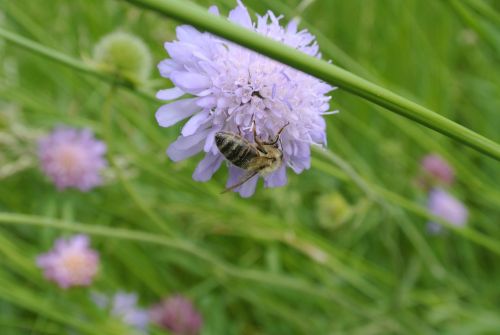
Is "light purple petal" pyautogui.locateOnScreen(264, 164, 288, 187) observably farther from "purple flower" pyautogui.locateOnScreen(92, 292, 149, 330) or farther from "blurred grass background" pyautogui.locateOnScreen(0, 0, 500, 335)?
"purple flower" pyautogui.locateOnScreen(92, 292, 149, 330)

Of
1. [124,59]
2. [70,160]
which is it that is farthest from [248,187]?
[70,160]

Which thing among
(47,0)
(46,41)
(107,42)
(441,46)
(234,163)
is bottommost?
(234,163)

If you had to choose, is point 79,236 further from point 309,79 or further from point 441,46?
point 441,46

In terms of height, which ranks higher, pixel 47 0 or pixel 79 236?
pixel 47 0

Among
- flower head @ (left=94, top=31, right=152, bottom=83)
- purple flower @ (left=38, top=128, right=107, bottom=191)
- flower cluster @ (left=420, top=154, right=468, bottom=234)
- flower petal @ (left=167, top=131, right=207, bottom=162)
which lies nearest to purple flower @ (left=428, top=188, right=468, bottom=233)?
flower cluster @ (left=420, top=154, right=468, bottom=234)

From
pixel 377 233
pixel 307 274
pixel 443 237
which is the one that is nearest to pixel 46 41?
pixel 307 274

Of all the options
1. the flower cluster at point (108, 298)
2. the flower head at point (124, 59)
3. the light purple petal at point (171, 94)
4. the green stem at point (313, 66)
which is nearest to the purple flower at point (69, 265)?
the flower cluster at point (108, 298)

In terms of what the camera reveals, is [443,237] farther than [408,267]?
Yes
